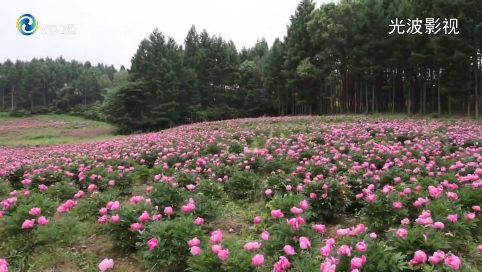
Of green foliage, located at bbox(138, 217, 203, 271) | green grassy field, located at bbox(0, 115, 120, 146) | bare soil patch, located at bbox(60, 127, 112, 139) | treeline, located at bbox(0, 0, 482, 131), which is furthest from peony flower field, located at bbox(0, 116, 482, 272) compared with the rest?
bare soil patch, located at bbox(60, 127, 112, 139)

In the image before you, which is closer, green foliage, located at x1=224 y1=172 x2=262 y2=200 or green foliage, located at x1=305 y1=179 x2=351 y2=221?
green foliage, located at x1=305 y1=179 x2=351 y2=221

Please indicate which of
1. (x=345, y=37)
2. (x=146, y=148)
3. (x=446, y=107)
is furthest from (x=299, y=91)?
(x=146, y=148)

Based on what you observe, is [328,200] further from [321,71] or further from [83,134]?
[83,134]

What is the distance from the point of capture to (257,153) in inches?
306

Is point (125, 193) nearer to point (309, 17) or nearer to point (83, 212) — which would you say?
point (83, 212)

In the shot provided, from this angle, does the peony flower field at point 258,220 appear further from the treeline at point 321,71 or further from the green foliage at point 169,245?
the treeline at point 321,71

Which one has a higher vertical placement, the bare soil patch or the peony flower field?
the peony flower field

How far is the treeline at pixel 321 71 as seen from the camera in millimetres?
24828

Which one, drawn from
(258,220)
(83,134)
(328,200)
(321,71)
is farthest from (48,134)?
(258,220)

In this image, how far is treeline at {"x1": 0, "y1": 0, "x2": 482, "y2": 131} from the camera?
24.8 m

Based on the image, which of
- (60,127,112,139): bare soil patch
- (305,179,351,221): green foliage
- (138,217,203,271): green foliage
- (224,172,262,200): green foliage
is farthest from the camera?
(60,127,112,139): bare soil patch

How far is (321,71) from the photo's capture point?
3412cm

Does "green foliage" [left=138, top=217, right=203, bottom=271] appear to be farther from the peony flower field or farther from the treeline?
the treeline

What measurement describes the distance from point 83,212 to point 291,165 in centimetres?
399
